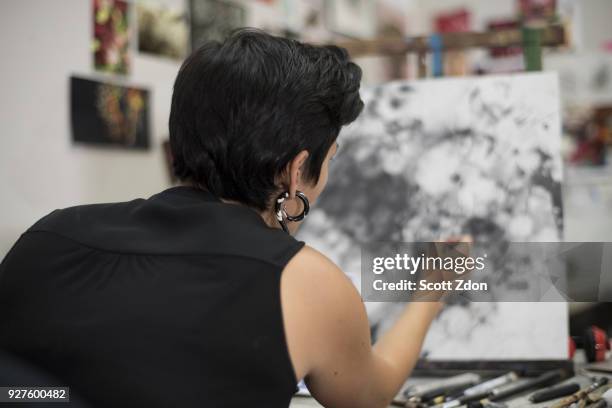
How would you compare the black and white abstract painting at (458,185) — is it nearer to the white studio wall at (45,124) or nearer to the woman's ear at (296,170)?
the woman's ear at (296,170)

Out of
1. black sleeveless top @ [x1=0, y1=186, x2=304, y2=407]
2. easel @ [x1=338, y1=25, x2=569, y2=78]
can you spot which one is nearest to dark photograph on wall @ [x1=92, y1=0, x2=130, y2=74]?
easel @ [x1=338, y1=25, x2=569, y2=78]

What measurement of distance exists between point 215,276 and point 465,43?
38.3 inches

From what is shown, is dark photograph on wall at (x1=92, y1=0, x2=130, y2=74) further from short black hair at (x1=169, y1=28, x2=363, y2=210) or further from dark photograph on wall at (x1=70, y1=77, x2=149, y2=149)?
short black hair at (x1=169, y1=28, x2=363, y2=210)

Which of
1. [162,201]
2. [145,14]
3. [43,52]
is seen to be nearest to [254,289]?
[162,201]

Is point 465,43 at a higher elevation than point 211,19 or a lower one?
lower

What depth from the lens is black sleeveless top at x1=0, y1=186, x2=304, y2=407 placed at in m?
0.63

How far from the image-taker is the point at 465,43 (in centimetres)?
138

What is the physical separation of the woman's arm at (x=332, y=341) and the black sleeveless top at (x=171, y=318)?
17 millimetres

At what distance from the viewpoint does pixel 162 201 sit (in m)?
0.72

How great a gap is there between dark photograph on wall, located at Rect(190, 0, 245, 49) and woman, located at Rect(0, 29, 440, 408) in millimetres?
1161

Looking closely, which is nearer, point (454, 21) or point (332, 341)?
point (332, 341)

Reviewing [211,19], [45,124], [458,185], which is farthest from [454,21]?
[45,124]

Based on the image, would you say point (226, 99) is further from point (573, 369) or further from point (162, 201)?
point (573, 369)

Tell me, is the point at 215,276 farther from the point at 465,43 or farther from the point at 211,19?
the point at 211,19
